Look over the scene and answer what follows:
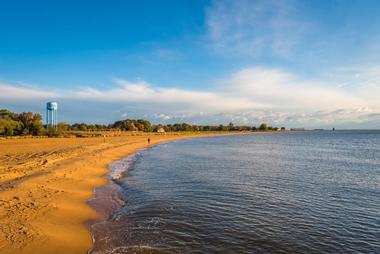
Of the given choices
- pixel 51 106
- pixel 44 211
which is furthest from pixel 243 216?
pixel 51 106

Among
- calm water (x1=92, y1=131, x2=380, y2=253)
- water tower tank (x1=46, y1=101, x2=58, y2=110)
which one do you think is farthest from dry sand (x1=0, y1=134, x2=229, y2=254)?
water tower tank (x1=46, y1=101, x2=58, y2=110)

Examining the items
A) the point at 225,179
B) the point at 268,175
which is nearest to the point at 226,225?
the point at 225,179

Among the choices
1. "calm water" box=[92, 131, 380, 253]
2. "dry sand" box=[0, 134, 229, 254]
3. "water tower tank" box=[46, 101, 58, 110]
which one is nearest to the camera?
"dry sand" box=[0, 134, 229, 254]

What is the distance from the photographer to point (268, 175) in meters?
22.8

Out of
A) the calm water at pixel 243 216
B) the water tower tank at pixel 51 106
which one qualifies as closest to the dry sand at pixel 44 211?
the calm water at pixel 243 216

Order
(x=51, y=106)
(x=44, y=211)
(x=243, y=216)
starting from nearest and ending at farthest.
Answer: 1. (x=44, y=211)
2. (x=243, y=216)
3. (x=51, y=106)

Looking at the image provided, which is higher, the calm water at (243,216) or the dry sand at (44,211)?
the dry sand at (44,211)

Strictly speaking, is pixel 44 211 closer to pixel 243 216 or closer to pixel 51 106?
pixel 243 216

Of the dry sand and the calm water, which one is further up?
the dry sand

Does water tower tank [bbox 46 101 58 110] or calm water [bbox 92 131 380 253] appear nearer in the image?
calm water [bbox 92 131 380 253]

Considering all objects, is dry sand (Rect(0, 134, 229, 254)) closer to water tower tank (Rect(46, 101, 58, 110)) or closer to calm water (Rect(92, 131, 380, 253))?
calm water (Rect(92, 131, 380, 253))

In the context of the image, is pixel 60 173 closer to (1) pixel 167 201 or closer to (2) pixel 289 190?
(1) pixel 167 201

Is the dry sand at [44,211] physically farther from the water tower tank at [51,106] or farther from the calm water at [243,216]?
the water tower tank at [51,106]

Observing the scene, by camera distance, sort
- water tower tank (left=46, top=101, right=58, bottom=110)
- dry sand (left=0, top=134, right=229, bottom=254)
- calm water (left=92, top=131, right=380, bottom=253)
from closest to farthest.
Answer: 1. dry sand (left=0, top=134, right=229, bottom=254)
2. calm water (left=92, top=131, right=380, bottom=253)
3. water tower tank (left=46, top=101, right=58, bottom=110)
